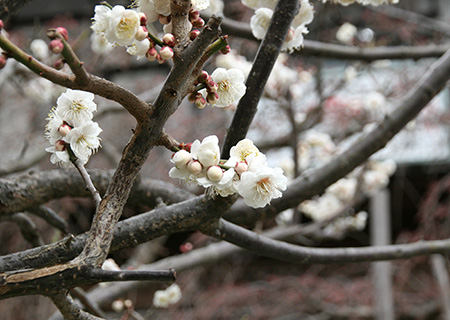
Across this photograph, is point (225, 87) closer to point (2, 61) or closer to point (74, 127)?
point (74, 127)

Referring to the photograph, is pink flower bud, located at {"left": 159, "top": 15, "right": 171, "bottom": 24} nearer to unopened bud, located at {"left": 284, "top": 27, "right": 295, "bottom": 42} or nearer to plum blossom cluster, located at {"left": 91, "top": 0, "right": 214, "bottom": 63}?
plum blossom cluster, located at {"left": 91, "top": 0, "right": 214, "bottom": 63}

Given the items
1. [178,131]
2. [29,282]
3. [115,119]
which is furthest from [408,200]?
[29,282]

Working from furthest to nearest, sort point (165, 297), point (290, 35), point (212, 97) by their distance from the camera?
point (165, 297)
point (290, 35)
point (212, 97)

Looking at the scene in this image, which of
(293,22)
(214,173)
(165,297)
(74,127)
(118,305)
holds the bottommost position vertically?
(214,173)

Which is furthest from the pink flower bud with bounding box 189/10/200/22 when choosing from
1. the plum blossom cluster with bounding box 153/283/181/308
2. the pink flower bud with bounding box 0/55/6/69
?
the plum blossom cluster with bounding box 153/283/181/308

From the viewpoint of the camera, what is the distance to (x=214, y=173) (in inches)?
29.0

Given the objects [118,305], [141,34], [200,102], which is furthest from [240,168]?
[118,305]

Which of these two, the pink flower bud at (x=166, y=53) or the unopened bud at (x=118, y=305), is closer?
the pink flower bud at (x=166, y=53)

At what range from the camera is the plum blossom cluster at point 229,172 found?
74 cm

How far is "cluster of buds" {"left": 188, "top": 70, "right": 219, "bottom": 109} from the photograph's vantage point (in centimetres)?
80

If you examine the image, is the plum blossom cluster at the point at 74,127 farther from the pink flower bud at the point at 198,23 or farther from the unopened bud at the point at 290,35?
the unopened bud at the point at 290,35

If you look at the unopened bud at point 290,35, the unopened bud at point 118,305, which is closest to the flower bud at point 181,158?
the unopened bud at point 290,35

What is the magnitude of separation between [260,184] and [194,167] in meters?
0.11

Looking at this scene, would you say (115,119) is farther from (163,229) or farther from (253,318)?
(163,229)
